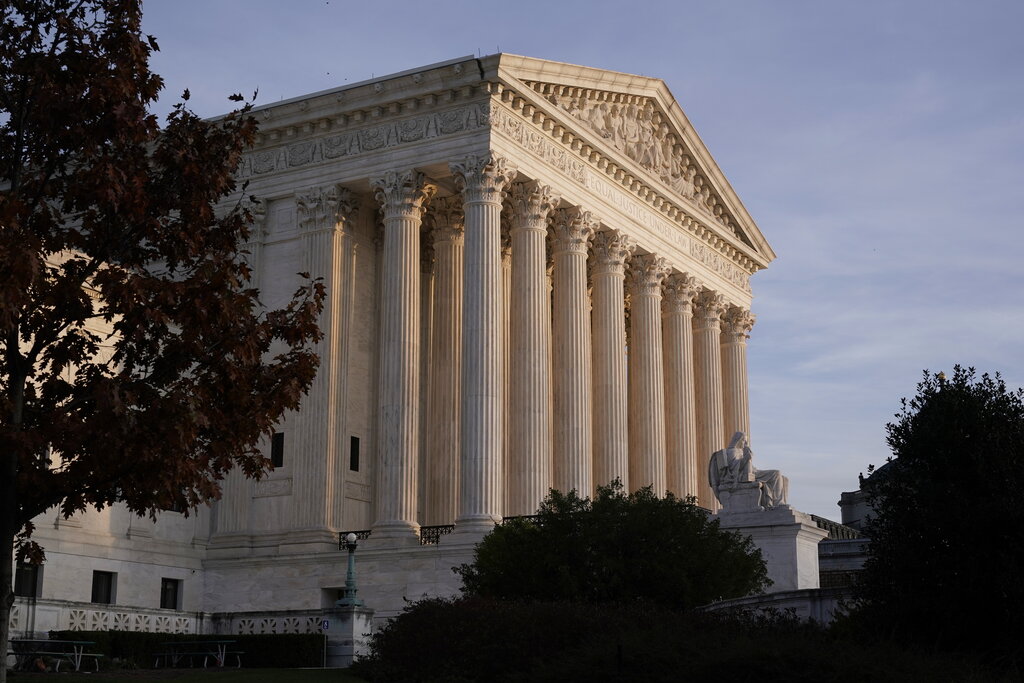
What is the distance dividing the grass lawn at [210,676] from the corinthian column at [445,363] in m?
18.4

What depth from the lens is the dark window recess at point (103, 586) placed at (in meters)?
43.8

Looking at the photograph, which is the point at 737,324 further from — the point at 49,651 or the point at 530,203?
the point at 49,651

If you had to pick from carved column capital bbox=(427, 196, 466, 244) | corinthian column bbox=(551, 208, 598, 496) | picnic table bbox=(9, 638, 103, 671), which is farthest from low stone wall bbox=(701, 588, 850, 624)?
carved column capital bbox=(427, 196, 466, 244)

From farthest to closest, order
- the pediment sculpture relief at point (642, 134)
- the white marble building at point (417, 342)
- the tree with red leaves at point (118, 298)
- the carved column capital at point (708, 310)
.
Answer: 1. the carved column capital at point (708, 310)
2. the pediment sculpture relief at point (642, 134)
3. the white marble building at point (417, 342)
4. the tree with red leaves at point (118, 298)

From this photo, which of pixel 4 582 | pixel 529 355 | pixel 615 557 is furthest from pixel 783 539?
pixel 4 582

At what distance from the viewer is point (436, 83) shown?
152ft

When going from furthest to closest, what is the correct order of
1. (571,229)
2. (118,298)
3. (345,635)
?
(571,229), (345,635), (118,298)

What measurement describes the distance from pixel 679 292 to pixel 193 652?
3227cm

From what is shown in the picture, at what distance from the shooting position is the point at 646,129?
5784 centimetres

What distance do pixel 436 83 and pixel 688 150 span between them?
17.7m

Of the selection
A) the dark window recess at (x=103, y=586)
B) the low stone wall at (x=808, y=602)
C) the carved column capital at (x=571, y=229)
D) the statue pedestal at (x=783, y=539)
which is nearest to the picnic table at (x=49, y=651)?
the dark window recess at (x=103, y=586)

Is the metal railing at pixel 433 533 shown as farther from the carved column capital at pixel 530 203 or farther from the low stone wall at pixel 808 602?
the low stone wall at pixel 808 602

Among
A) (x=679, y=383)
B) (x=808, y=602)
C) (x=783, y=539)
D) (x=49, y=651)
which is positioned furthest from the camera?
(x=679, y=383)

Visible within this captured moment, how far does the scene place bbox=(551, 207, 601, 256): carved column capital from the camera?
51.3 metres
